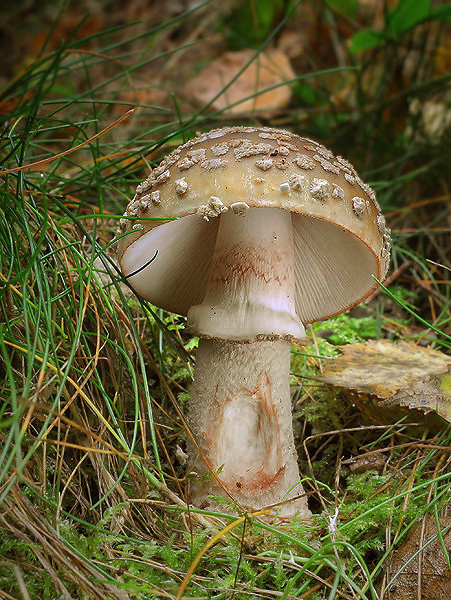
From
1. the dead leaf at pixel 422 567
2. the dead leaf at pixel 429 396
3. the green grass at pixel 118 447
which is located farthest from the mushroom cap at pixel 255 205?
the dead leaf at pixel 422 567

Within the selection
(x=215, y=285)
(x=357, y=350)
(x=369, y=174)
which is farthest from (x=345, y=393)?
(x=369, y=174)

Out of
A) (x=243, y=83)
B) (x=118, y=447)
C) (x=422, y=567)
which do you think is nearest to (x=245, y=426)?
(x=118, y=447)

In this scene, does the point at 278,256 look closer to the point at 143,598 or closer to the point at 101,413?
the point at 101,413

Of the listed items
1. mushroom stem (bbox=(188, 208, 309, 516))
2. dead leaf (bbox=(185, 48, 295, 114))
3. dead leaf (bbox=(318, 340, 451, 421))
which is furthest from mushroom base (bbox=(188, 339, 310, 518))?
dead leaf (bbox=(185, 48, 295, 114))

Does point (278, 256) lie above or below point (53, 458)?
above

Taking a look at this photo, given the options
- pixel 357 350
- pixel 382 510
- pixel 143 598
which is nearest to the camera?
pixel 143 598

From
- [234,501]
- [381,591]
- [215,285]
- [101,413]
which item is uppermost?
[215,285]
